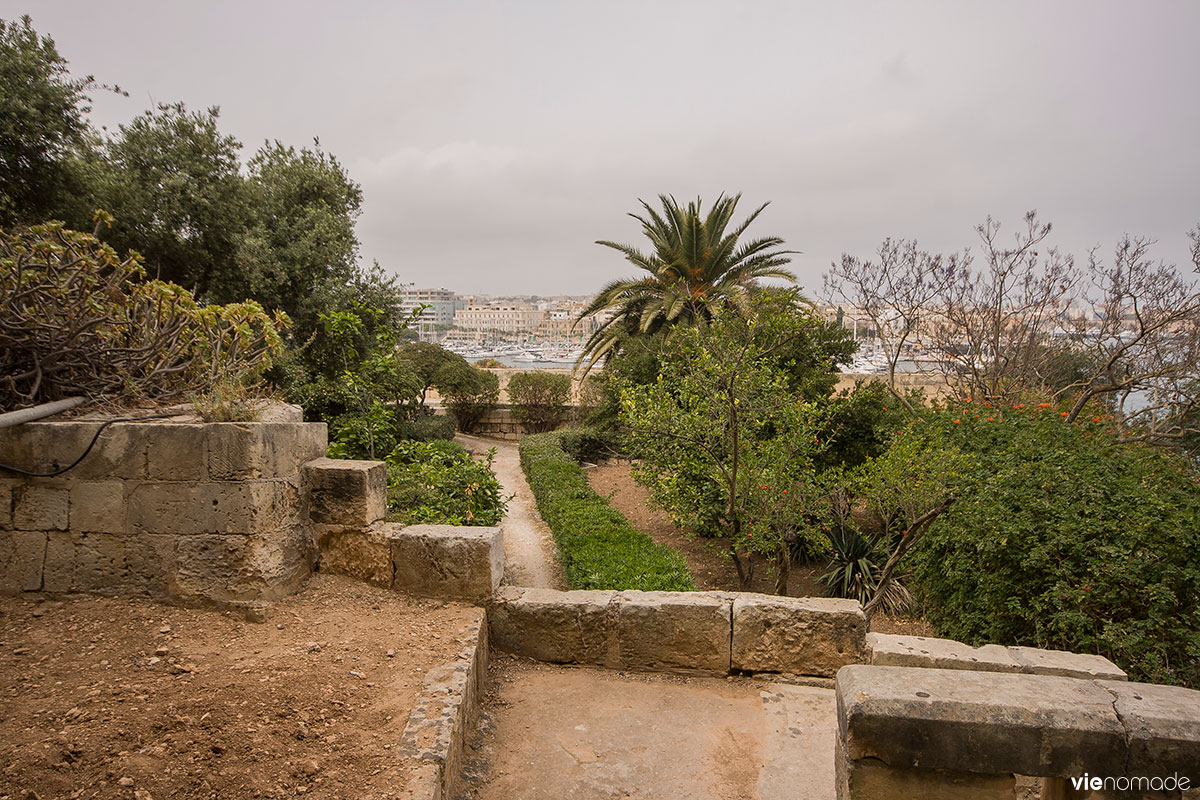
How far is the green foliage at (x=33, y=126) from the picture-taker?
30.1 ft

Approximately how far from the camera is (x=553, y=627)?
461 cm

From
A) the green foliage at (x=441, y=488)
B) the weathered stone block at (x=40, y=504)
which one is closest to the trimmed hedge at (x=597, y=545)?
the green foliage at (x=441, y=488)

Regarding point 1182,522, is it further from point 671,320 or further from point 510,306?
point 510,306

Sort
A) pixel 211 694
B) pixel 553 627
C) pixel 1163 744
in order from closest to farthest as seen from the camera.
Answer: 1. pixel 1163 744
2. pixel 211 694
3. pixel 553 627

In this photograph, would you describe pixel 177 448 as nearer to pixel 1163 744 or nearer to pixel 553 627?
pixel 553 627

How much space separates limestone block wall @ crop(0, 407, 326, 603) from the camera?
4.14 meters

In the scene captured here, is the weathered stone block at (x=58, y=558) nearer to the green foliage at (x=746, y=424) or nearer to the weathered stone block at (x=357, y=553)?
the weathered stone block at (x=357, y=553)

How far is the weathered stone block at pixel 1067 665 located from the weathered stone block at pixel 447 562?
3.24m

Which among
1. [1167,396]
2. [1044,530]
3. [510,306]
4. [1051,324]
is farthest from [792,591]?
[510,306]

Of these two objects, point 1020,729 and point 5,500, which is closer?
point 1020,729

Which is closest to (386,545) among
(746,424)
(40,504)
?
(40,504)

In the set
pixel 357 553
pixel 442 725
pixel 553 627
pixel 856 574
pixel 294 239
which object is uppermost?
pixel 294 239

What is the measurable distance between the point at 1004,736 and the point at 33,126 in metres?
13.1

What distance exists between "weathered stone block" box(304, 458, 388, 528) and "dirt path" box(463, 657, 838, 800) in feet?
4.94
